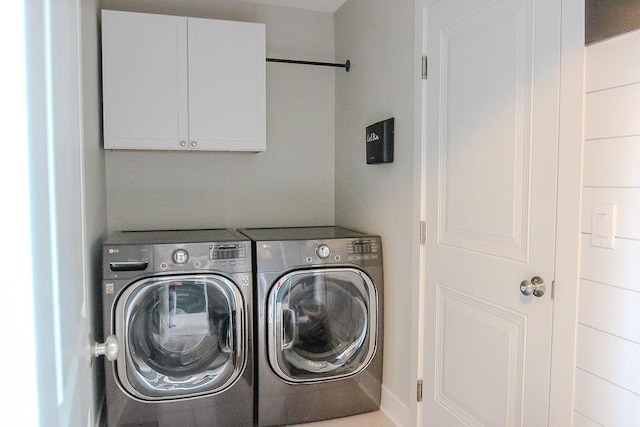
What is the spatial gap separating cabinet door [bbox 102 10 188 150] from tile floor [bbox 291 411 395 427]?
1812mm

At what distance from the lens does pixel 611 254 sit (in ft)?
4.14

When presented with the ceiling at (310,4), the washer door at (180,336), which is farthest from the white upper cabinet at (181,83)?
the washer door at (180,336)

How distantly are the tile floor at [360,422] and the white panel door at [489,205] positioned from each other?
1.37 feet

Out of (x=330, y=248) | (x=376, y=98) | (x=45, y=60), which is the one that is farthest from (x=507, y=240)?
(x=45, y=60)

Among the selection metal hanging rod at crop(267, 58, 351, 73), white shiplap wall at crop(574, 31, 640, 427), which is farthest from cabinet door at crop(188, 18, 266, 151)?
white shiplap wall at crop(574, 31, 640, 427)

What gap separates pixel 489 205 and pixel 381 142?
0.88 meters

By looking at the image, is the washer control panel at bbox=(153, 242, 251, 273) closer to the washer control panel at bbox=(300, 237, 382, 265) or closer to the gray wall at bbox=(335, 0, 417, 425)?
the washer control panel at bbox=(300, 237, 382, 265)

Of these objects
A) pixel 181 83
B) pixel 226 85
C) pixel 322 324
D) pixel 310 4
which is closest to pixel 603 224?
pixel 322 324

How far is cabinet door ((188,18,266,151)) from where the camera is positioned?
106 inches

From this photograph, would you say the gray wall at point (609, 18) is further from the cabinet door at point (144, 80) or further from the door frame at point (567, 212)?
the cabinet door at point (144, 80)

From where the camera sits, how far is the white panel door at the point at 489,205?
150cm

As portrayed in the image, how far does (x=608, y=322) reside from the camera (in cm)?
127

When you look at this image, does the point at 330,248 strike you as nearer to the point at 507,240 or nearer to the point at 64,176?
the point at 507,240

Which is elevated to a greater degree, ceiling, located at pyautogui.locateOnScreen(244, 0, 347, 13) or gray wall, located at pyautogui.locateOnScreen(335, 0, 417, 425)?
ceiling, located at pyautogui.locateOnScreen(244, 0, 347, 13)
